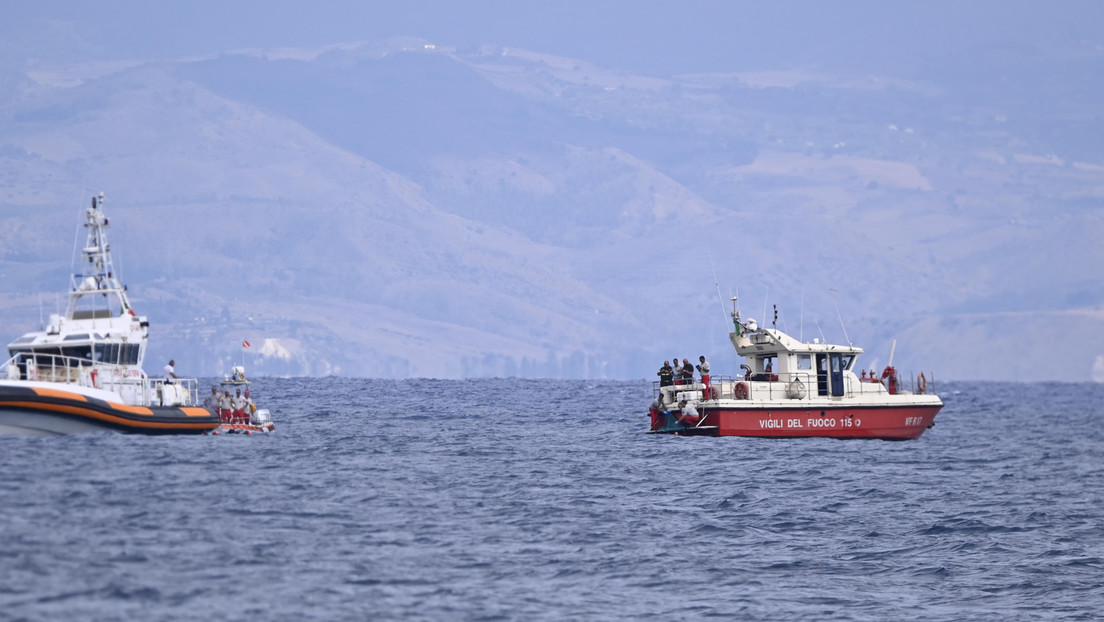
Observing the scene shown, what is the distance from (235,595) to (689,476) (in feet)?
76.5

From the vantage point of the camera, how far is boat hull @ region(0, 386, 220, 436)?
46.8m

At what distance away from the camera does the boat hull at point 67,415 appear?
46.8 m

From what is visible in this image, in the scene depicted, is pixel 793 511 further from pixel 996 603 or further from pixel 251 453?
pixel 251 453

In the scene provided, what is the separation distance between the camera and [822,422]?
6056 centimetres

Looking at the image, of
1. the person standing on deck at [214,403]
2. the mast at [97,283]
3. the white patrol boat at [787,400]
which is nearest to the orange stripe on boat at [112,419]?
the person standing on deck at [214,403]

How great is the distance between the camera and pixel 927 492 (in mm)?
47875

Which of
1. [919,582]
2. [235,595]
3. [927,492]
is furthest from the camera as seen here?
[927,492]

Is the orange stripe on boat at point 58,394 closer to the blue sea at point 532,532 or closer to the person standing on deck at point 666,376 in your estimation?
the blue sea at point 532,532

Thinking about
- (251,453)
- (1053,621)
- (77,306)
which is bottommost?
(1053,621)

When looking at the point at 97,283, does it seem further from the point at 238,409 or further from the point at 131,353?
the point at 238,409

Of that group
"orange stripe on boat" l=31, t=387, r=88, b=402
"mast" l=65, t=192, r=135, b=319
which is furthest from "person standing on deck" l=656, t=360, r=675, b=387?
"orange stripe on boat" l=31, t=387, r=88, b=402

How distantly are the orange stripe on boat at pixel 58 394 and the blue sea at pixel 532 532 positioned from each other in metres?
1.22

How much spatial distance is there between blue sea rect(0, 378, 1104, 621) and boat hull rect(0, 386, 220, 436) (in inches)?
18.4

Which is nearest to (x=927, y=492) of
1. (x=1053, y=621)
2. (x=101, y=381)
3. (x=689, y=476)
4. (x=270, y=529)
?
(x=689, y=476)
